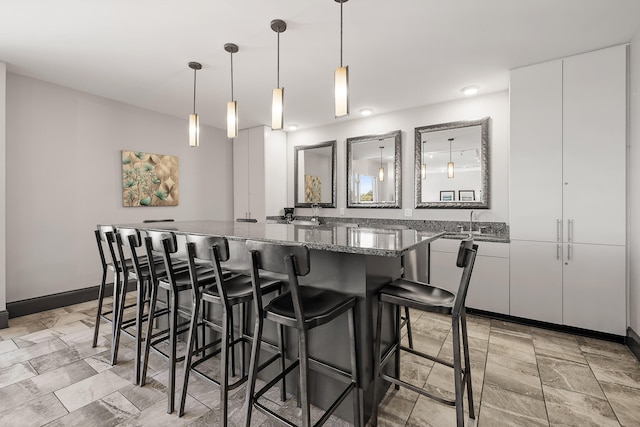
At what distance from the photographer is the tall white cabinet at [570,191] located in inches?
103

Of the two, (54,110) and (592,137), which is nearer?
(592,137)

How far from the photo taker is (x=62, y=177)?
138 inches

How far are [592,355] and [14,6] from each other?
511cm

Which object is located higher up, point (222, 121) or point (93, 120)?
point (222, 121)

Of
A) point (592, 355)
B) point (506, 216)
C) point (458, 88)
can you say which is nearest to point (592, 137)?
point (506, 216)

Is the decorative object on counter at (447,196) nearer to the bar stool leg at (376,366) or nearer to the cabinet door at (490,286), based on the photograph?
the cabinet door at (490,286)

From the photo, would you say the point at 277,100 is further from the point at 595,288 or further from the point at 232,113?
the point at 595,288

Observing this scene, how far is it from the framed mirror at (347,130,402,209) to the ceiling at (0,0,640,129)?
86cm

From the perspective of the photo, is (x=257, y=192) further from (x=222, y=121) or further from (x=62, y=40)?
(x=62, y=40)

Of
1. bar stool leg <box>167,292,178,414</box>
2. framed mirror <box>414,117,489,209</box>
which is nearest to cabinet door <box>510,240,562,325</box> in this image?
framed mirror <box>414,117,489,209</box>

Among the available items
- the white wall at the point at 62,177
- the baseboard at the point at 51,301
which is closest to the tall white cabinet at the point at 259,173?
the white wall at the point at 62,177

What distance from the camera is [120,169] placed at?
4.02 meters

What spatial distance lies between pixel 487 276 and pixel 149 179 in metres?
4.56

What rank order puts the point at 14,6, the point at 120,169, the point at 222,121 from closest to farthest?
the point at 14,6, the point at 120,169, the point at 222,121
